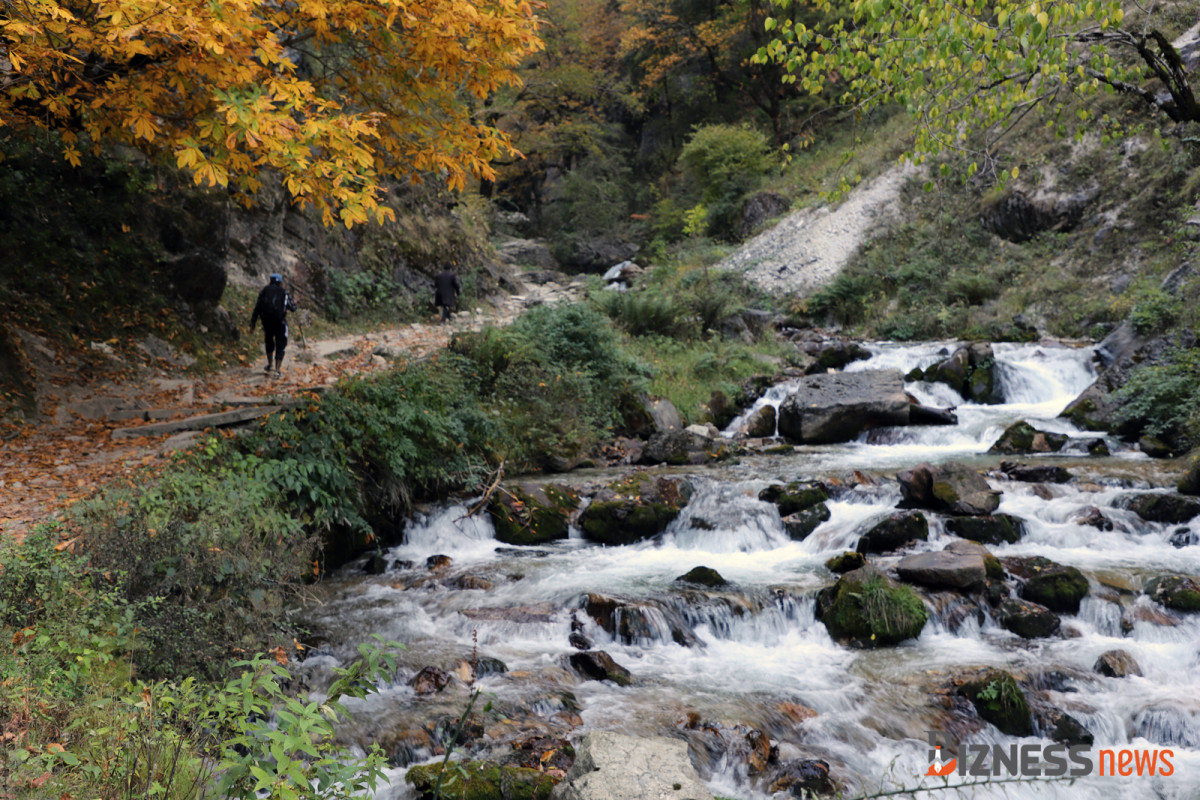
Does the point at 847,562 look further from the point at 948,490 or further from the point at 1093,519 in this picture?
the point at 1093,519

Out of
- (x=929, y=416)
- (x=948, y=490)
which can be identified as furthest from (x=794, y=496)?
(x=929, y=416)

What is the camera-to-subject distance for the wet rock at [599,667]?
6441 mm

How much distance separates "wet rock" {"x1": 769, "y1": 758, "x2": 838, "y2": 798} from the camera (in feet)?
16.2

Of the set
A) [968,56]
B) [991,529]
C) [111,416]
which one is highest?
[968,56]

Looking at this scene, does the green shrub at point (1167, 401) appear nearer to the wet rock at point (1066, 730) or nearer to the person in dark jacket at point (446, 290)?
the wet rock at point (1066, 730)

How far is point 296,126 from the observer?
5.87 metres

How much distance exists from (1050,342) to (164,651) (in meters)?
18.7

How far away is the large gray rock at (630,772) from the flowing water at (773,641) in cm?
110

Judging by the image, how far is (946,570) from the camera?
754 centimetres

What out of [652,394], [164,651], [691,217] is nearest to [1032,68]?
[164,651]

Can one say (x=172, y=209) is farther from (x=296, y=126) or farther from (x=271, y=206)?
(x=296, y=126)

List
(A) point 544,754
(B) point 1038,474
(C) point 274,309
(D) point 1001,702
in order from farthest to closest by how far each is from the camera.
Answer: (C) point 274,309, (B) point 1038,474, (D) point 1001,702, (A) point 544,754

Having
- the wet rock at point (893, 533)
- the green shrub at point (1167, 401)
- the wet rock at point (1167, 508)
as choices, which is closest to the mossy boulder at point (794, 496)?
the wet rock at point (893, 533)

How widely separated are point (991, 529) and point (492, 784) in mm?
6938
